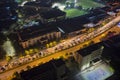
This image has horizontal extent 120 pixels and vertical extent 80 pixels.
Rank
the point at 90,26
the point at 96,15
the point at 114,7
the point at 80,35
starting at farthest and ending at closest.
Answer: the point at 114,7
the point at 96,15
the point at 90,26
the point at 80,35

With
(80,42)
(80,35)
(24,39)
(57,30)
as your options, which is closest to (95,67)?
(80,42)

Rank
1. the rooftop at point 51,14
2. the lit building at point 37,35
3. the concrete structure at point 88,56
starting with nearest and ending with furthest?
1. the concrete structure at point 88,56
2. the lit building at point 37,35
3. the rooftop at point 51,14

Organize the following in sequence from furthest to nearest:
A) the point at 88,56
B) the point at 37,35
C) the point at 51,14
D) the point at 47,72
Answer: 1. the point at 51,14
2. the point at 37,35
3. the point at 88,56
4. the point at 47,72

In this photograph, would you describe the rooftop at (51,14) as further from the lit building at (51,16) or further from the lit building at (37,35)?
the lit building at (37,35)

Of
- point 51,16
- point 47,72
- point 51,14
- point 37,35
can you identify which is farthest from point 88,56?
point 51,14

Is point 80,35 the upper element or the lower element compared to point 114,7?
lower

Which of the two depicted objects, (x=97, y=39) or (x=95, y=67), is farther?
(x=97, y=39)

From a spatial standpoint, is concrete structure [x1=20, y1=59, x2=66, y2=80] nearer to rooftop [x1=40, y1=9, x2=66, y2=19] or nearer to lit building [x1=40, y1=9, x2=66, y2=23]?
lit building [x1=40, y1=9, x2=66, y2=23]

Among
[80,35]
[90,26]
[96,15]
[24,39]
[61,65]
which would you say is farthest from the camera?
[96,15]

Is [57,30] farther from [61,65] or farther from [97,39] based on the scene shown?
[61,65]

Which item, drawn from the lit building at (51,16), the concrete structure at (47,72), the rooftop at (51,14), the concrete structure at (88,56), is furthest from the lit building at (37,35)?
the concrete structure at (88,56)

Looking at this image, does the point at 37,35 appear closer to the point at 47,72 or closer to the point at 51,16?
the point at 51,16
